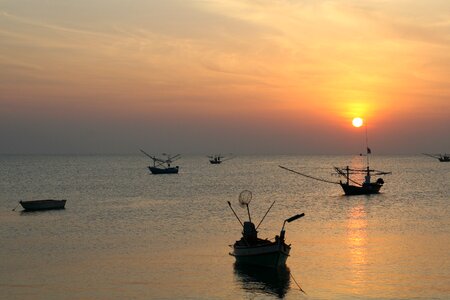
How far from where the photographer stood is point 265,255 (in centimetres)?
3316

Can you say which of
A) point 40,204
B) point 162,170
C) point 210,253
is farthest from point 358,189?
point 162,170

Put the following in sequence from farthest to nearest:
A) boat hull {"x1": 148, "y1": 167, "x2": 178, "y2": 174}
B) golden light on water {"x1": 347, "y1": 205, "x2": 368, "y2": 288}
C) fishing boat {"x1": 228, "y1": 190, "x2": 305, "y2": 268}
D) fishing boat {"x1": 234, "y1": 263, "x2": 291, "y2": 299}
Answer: boat hull {"x1": 148, "y1": 167, "x2": 178, "y2": 174} → fishing boat {"x1": 228, "y1": 190, "x2": 305, "y2": 268} → golden light on water {"x1": 347, "y1": 205, "x2": 368, "y2": 288} → fishing boat {"x1": 234, "y1": 263, "x2": 291, "y2": 299}

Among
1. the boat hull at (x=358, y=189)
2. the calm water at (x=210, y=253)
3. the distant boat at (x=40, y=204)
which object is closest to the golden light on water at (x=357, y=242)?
the calm water at (x=210, y=253)

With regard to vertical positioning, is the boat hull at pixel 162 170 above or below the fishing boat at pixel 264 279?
above

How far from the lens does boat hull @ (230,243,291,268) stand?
108ft

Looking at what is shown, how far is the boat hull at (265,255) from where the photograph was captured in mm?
32938

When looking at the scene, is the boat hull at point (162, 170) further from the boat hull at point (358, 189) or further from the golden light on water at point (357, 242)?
the golden light on water at point (357, 242)

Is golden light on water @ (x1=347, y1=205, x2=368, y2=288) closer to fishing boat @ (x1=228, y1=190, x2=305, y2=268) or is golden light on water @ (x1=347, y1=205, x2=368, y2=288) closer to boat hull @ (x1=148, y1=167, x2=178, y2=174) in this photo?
fishing boat @ (x1=228, y1=190, x2=305, y2=268)

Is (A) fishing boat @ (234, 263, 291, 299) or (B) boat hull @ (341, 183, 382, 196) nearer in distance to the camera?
(A) fishing boat @ (234, 263, 291, 299)

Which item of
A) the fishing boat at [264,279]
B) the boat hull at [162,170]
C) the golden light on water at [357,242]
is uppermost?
the boat hull at [162,170]

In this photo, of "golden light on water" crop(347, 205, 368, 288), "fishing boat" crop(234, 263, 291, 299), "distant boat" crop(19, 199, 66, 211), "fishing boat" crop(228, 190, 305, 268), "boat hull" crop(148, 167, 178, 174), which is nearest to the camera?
"fishing boat" crop(234, 263, 291, 299)

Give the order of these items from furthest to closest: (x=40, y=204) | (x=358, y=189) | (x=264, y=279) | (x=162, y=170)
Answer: (x=162, y=170) → (x=358, y=189) → (x=40, y=204) → (x=264, y=279)

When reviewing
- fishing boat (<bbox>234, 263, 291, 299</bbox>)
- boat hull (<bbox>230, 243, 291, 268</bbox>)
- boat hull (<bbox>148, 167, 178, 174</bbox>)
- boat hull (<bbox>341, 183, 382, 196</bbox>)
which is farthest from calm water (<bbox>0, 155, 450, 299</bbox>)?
boat hull (<bbox>148, 167, 178, 174</bbox>)

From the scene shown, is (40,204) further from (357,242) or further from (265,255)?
(265,255)
